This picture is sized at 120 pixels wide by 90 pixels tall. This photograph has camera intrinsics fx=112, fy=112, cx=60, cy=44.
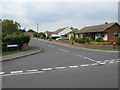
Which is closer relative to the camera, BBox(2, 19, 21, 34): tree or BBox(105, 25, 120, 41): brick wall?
BBox(2, 19, 21, 34): tree

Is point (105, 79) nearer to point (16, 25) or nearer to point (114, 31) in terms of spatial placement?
point (16, 25)

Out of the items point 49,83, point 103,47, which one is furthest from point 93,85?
point 103,47

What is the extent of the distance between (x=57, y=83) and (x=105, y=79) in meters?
2.29

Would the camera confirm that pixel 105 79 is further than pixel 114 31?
No

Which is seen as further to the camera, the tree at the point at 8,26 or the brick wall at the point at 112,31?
the brick wall at the point at 112,31

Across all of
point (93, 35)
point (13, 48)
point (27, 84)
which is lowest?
point (27, 84)

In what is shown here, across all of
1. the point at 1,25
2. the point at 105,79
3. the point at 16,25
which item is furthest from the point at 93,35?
the point at 105,79

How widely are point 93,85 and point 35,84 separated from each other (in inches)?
97.0

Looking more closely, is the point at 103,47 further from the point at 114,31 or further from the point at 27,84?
the point at 27,84

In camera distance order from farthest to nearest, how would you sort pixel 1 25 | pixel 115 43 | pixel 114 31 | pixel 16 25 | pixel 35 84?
pixel 114 31, pixel 16 25, pixel 115 43, pixel 1 25, pixel 35 84

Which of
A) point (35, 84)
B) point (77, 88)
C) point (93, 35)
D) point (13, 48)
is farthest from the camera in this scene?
point (93, 35)

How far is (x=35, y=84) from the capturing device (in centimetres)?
489

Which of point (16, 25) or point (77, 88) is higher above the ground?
point (16, 25)

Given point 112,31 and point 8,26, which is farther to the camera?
point 112,31
